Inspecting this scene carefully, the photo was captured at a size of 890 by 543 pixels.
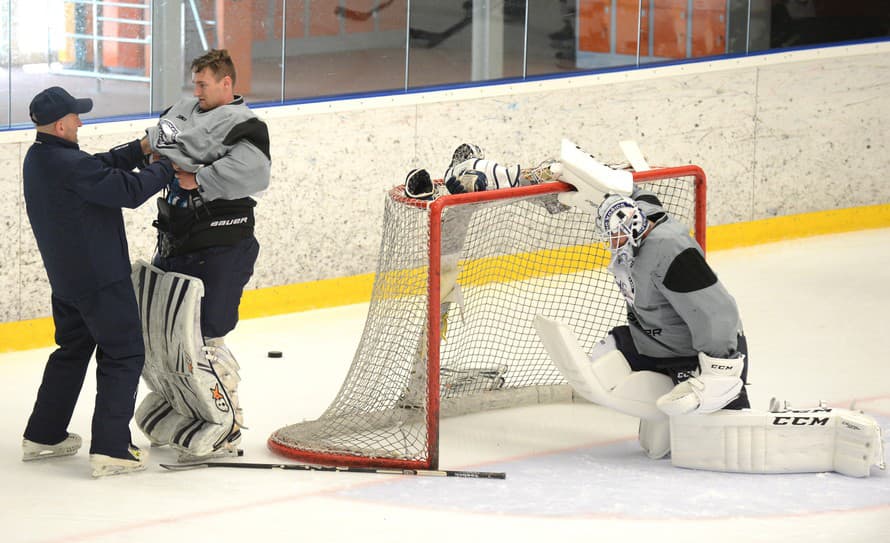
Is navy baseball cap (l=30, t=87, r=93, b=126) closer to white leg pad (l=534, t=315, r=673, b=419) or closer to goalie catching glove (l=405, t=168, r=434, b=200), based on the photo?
goalie catching glove (l=405, t=168, r=434, b=200)

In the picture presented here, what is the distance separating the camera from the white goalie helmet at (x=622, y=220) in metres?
5.00

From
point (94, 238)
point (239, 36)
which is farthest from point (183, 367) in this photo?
point (239, 36)

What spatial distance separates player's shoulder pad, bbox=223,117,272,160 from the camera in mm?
5004

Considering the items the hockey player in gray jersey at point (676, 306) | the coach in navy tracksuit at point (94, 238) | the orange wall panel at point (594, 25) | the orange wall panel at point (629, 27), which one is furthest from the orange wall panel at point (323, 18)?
the hockey player in gray jersey at point (676, 306)

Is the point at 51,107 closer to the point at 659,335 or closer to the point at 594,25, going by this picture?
the point at 659,335

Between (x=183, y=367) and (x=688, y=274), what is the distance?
160 cm

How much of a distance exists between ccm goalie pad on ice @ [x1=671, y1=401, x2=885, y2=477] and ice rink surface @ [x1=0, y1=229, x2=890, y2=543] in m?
0.05

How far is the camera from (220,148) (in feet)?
16.5

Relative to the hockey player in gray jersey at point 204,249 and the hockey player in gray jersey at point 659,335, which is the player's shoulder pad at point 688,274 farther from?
the hockey player in gray jersey at point 204,249

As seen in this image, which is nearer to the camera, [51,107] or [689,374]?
[51,107]

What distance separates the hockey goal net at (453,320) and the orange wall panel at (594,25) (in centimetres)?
221

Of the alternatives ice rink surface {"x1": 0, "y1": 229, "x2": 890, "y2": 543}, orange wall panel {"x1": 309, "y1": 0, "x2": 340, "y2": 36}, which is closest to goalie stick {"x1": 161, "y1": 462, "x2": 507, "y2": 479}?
ice rink surface {"x1": 0, "y1": 229, "x2": 890, "y2": 543}

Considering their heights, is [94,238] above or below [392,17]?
below

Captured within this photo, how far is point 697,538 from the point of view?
4.49 metres
